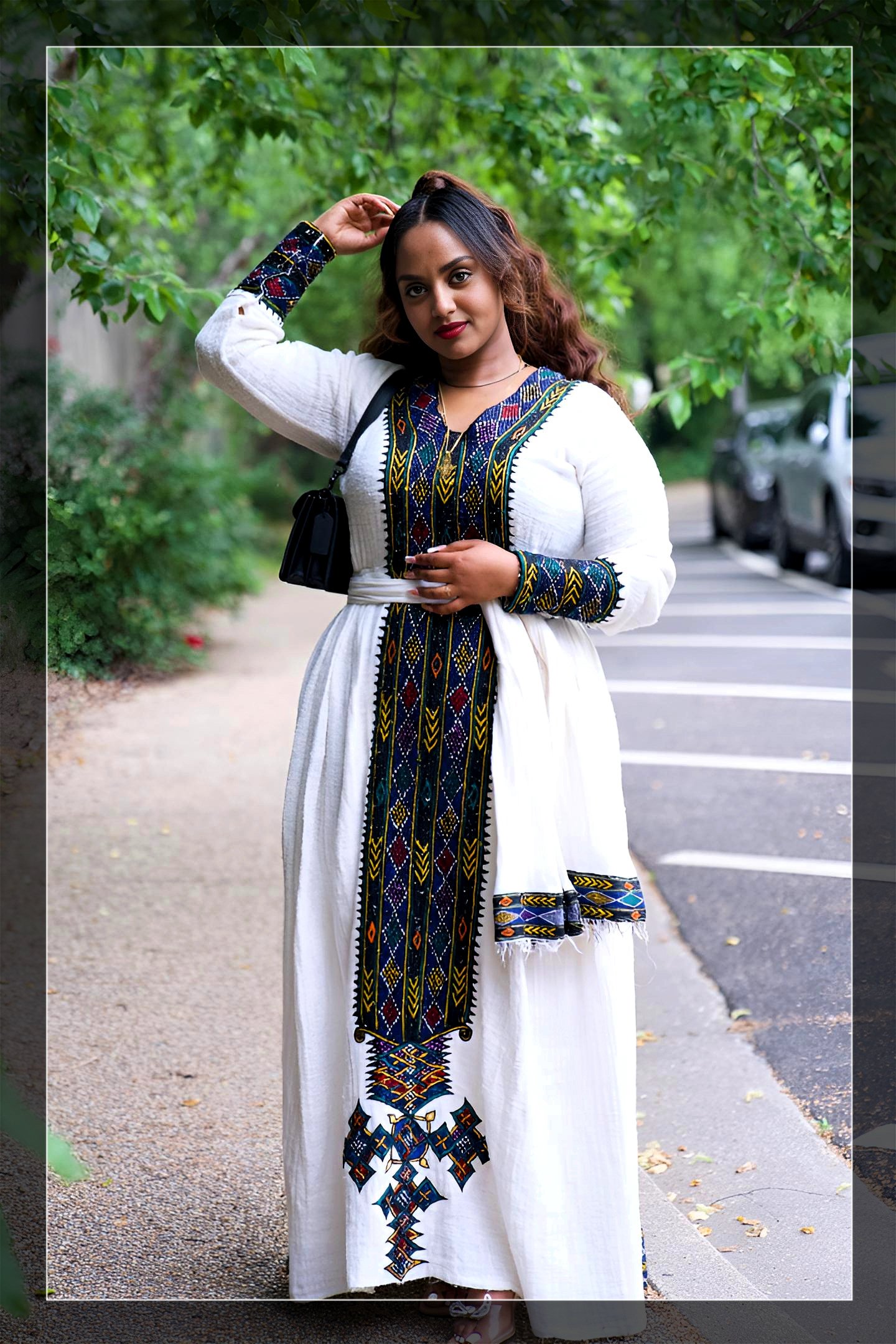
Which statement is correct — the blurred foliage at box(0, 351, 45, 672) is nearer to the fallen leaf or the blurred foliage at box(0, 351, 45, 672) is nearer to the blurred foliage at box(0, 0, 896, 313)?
the blurred foliage at box(0, 0, 896, 313)

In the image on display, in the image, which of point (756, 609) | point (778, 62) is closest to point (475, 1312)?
point (778, 62)

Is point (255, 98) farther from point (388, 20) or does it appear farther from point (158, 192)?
point (158, 192)

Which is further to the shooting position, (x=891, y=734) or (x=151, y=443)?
(x=151, y=443)

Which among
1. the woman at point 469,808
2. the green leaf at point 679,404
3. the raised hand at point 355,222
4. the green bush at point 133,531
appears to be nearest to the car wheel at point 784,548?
the green bush at point 133,531

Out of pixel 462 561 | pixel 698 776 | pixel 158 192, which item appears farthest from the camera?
pixel 158 192

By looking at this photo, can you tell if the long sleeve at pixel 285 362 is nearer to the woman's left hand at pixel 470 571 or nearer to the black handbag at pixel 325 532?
the black handbag at pixel 325 532

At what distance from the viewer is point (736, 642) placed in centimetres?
1152

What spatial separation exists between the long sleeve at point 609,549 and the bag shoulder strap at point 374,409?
35 centimetres

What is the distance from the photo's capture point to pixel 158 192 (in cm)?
912

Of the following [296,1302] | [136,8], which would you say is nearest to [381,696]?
[296,1302]

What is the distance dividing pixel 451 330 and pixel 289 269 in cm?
39

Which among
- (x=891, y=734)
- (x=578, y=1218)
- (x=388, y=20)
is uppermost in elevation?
(x=388, y=20)

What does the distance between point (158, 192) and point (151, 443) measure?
204 centimetres

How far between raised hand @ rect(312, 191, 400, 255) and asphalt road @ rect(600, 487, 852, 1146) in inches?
100
